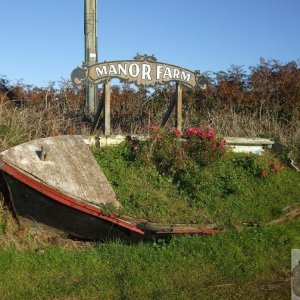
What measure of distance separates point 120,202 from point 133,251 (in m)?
1.29

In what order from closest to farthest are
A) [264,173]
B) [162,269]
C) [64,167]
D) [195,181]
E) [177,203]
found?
[162,269]
[64,167]
[177,203]
[195,181]
[264,173]

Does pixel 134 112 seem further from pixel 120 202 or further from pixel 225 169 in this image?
pixel 120 202

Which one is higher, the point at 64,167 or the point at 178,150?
the point at 178,150

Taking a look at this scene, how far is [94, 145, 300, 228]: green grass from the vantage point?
323 inches

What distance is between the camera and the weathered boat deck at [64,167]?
25.4 ft

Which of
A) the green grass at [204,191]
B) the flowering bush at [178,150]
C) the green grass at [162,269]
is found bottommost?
the green grass at [162,269]

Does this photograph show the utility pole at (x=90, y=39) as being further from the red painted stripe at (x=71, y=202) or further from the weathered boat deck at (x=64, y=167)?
the red painted stripe at (x=71, y=202)

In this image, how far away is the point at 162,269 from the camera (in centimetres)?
637

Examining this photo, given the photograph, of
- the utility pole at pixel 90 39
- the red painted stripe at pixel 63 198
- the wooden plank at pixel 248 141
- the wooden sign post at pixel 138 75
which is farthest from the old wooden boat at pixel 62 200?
the utility pole at pixel 90 39

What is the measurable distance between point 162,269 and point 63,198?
1.90m

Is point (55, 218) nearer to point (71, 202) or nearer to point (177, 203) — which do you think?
point (71, 202)

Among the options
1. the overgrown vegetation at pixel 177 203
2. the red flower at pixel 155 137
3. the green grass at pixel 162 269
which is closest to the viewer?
the green grass at pixel 162 269

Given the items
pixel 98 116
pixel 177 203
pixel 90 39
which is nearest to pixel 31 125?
pixel 98 116

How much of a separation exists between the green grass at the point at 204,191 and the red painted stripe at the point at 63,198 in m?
0.36
